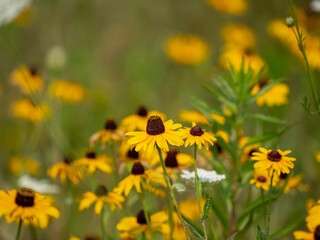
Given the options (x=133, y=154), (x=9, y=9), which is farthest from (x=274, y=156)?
(x=9, y=9)

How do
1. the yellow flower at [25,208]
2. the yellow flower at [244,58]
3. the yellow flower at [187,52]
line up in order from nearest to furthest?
the yellow flower at [25,208] < the yellow flower at [244,58] < the yellow flower at [187,52]

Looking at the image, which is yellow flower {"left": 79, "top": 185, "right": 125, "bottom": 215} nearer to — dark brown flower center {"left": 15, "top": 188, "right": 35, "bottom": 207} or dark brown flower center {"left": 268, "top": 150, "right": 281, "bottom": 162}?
dark brown flower center {"left": 15, "top": 188, "right": 35, "bottom": 207}

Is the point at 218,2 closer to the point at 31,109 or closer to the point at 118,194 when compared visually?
the point at 31,109

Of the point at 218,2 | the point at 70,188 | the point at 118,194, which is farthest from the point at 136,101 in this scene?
the point at 118,194

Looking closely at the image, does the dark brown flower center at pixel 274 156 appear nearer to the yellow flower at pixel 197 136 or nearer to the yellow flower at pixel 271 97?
the yellow flower at pixel 197 136

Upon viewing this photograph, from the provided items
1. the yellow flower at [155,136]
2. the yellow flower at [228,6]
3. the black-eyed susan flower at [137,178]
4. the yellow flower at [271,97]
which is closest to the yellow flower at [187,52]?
the yellow flower at [228,6]

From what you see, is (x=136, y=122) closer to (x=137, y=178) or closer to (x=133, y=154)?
(x=133, y=154)
